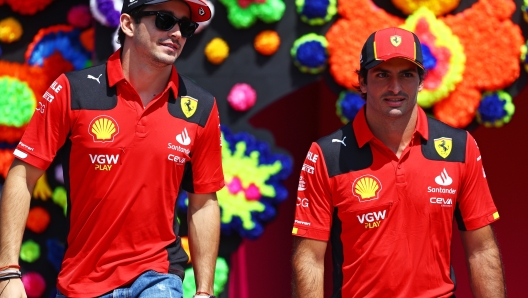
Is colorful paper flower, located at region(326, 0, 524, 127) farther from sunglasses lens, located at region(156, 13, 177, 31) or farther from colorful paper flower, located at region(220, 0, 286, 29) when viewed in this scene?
sunglasses lens, located at region(156, 13, 177, 31)

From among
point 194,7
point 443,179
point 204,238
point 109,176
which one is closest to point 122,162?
point 109,176

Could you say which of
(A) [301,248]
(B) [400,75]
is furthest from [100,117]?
(B) [400,75]

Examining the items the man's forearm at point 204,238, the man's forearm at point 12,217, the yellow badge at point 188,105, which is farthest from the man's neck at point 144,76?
the man's forearm at point 12,217

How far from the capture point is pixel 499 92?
453 centimetres

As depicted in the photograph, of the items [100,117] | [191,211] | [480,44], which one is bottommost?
[191,211]

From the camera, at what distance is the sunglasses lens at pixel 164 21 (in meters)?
3.64

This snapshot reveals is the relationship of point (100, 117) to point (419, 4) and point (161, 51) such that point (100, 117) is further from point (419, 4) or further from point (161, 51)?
point (419, 4)

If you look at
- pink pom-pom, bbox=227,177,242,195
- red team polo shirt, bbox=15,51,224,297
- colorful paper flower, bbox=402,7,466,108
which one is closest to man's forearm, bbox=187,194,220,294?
red team polo shirt, bbox=15,51,224,297

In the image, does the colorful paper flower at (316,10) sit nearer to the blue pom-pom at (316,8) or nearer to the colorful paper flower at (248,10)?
the blue pom-pom at (316,8)

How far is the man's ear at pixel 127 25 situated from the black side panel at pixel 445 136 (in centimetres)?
140

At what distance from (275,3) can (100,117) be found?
1.35 metres

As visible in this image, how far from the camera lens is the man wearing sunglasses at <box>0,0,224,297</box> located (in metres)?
3.48

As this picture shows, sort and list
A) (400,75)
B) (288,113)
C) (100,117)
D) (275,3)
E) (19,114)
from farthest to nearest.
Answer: (288,113) < (19,114) < (275,3) < (400,75) < (100,117)

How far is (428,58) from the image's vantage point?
4.50 m
